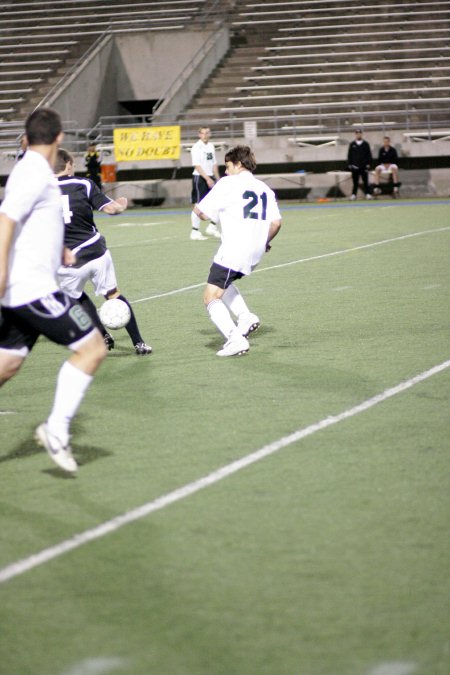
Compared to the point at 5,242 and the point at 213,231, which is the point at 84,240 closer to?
the point at 5,242

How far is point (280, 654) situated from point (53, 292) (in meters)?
2.54

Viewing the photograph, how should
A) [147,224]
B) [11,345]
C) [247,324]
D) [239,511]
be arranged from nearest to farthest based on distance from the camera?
1. [239,511]
2. [11,345]
3. [247,324]
4. [147,224]

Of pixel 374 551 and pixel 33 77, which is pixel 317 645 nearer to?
pixel 374 551

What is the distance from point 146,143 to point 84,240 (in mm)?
23696

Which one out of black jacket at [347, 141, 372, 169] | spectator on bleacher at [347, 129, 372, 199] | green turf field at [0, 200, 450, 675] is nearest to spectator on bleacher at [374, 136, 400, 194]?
spectator on bleacher at [347, 129, 372, 199]

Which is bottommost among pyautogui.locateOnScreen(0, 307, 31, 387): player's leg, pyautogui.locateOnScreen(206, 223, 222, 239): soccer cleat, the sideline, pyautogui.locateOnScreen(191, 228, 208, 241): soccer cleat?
the sideline

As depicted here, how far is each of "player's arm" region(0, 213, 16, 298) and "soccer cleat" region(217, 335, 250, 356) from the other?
3.96m

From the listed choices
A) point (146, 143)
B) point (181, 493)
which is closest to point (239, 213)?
point (181, 493)

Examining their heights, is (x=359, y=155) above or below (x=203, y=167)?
below

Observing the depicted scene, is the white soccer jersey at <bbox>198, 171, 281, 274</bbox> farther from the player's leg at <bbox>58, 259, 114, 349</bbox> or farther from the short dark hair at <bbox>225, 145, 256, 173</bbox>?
the player's leg at <bbox>58, 259, 114, 349</bbox>

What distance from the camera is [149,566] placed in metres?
4.37

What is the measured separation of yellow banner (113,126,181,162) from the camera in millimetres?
32062

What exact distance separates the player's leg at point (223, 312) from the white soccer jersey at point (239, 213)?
87 mm

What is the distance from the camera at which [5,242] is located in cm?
525
